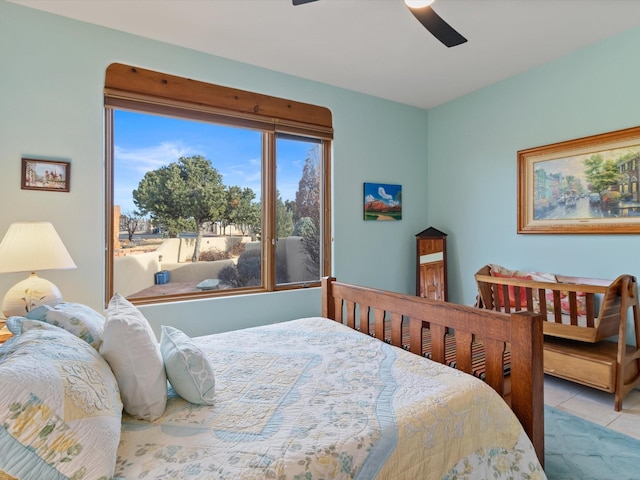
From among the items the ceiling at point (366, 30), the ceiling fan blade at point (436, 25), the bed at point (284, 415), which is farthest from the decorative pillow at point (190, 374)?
the ceiling at point (366, 30)

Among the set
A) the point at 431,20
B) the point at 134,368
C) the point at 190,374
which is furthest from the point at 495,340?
the point at 431,20

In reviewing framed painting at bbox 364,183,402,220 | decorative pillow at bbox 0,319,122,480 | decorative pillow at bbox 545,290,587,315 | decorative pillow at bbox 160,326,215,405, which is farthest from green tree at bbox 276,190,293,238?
decorative pillow at bbox 0,319,122,480

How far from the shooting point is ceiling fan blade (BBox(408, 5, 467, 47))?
1931mm

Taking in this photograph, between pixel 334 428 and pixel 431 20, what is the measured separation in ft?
6.95

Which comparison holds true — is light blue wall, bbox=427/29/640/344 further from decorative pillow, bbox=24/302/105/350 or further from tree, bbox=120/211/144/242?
decorative pillow, bbox=24/302/105/350

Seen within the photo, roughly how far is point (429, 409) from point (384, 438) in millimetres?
222

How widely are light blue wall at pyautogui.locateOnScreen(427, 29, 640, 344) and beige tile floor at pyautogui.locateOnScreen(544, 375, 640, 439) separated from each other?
0.90 m

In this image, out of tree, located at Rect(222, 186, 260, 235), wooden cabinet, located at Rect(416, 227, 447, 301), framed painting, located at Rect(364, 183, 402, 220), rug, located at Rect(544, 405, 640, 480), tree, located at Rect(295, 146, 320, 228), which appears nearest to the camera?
rug, located at Rect(544, 405, 640, 480)

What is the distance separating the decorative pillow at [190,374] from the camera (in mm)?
1259

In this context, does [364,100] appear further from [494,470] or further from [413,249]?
[494,470]

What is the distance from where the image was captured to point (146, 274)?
2830 millimetres

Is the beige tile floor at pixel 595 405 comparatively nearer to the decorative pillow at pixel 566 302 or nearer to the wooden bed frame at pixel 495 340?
the decorative pillow at pixel 566 302

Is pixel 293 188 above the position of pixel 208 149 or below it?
below

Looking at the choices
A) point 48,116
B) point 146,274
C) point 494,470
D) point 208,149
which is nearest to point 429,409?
point 494,470
